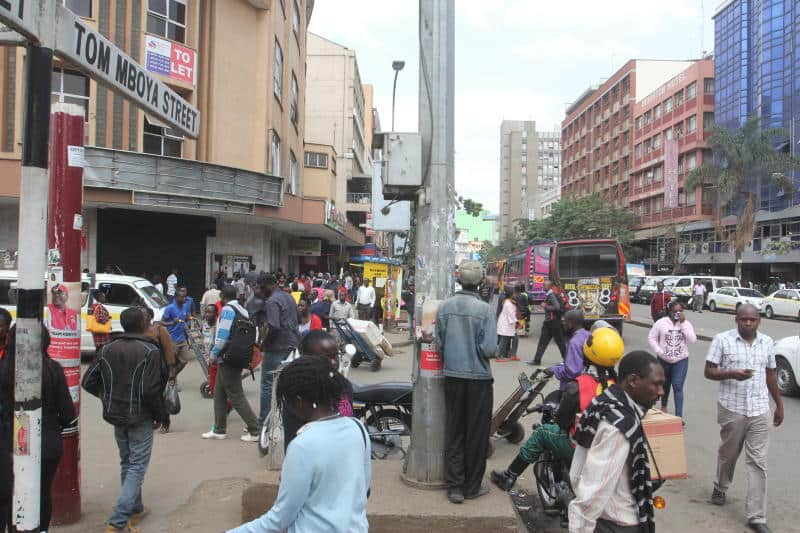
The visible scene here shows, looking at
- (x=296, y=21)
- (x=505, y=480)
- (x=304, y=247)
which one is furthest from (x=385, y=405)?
(x=304, y=247)

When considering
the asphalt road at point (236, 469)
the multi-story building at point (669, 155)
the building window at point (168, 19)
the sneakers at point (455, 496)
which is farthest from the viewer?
the multi-story building at point (669, 155)

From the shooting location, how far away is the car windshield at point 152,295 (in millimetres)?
12688

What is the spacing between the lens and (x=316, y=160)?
38719mm

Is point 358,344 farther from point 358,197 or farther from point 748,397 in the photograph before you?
point 358,197

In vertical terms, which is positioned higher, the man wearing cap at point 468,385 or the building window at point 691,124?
the building window at point 691,124

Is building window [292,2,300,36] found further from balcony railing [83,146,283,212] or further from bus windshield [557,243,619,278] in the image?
bus windshield [557,243,619,278]

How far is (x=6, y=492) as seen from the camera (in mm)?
3406

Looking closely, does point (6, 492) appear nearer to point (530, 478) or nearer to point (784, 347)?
point (530, 478)

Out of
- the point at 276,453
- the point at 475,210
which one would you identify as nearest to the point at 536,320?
the point at 475,210

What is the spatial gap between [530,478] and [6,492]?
4.45 m

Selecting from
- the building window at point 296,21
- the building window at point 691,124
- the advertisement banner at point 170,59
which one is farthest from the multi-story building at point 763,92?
the advertisement banner at point 170,59

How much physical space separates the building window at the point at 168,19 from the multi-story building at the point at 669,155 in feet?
129

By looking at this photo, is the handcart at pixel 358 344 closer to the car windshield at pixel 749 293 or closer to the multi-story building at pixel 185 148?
the multi-story building at pixel 185 148

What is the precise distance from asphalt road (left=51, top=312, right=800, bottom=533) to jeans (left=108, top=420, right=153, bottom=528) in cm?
35
